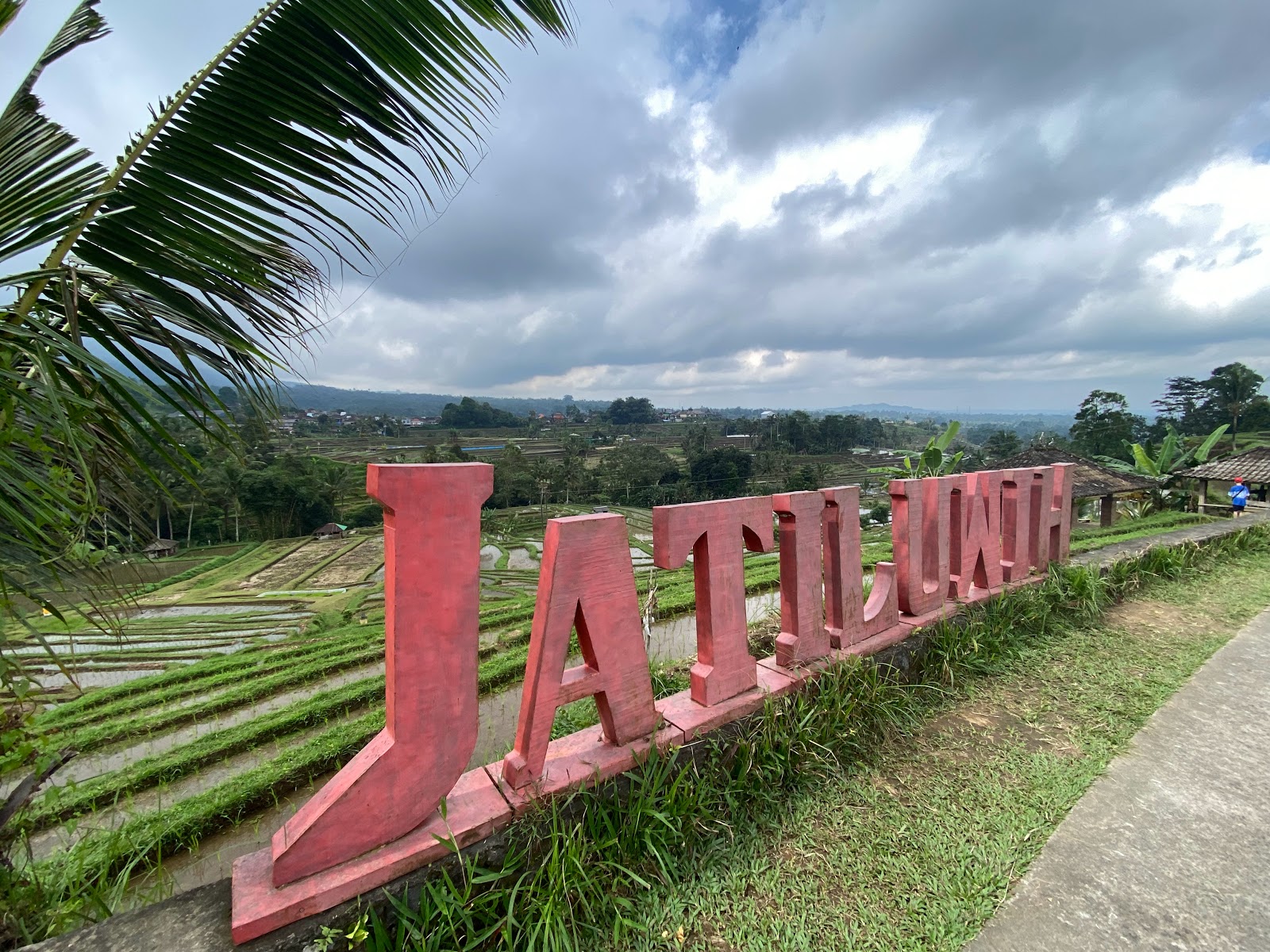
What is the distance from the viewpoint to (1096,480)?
15781 millimetres

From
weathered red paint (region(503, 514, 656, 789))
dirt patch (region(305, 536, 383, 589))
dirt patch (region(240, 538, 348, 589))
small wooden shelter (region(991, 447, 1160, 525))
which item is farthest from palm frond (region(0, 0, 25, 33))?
dirt patch (region(240, 538, 348, 589))

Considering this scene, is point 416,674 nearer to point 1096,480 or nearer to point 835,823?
point 835,823

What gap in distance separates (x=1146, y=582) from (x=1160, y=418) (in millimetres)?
63312

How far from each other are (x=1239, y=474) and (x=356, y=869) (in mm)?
22065

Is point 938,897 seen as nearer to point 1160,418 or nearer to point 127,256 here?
point 127,256

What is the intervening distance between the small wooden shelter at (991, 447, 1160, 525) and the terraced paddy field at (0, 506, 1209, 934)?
288 cm

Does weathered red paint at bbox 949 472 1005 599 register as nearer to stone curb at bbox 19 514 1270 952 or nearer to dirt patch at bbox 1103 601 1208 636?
dirt patch at bbox 1103 601 1208 636

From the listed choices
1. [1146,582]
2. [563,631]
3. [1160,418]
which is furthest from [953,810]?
[1160,418]

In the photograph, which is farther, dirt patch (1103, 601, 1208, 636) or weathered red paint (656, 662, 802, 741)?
dirt patch (1103, 601, 1208, 636)

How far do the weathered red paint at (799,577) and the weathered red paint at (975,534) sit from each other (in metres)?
1.52

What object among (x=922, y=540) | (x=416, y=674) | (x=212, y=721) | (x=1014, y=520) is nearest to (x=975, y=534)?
(x=922, y=540)

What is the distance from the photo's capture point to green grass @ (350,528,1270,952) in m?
1.54

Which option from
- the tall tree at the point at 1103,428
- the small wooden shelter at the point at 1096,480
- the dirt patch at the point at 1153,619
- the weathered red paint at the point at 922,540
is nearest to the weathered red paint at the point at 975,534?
the weathered red paint at the point at 922,540

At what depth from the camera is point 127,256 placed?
124cm
